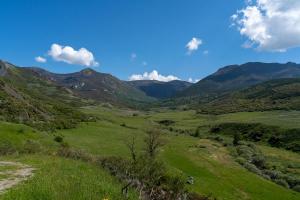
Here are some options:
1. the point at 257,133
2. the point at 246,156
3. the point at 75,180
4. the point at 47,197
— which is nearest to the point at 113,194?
the point at 75,180

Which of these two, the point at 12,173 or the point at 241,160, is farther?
the point at 241,160

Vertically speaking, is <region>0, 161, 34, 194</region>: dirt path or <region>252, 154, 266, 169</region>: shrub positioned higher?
<region>0, 161, 34, 194</region>: dirt path

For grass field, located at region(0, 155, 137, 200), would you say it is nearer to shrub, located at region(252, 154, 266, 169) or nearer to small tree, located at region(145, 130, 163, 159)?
small tree, located at region(145, 130, 163, 159)

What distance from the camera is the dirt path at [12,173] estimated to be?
19.6 m

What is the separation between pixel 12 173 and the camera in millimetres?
23109

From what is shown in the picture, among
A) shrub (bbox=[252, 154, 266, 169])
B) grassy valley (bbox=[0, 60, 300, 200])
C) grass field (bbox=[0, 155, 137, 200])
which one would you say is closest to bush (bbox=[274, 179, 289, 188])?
grassy valley (bbox=[0, 60, 300, 200])

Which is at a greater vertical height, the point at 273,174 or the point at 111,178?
the point at 111,178

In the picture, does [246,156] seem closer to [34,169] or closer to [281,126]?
[281,126]

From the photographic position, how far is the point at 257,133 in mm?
158000

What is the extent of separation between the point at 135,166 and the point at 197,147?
81246 millimetres

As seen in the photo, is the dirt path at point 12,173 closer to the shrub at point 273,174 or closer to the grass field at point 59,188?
the grass field at point 59,188

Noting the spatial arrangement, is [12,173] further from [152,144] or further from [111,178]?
[152,144]

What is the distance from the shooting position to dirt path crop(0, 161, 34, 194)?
1961 centimetres

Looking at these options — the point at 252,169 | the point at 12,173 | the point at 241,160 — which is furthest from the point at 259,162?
the point at 12,173
